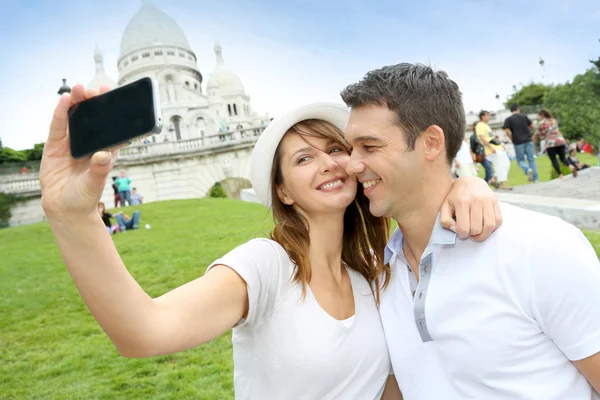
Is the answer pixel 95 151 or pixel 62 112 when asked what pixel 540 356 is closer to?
pixel 95 151

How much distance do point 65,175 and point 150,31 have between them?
78585mm

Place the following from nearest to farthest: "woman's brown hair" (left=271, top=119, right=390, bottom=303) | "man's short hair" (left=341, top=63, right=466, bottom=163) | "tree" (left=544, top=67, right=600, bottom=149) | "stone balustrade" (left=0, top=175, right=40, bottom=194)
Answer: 1. "man's short hair" (left=341, top=63, right=466, bottom=163)
2. "woman's brown hair" (left=271, top=119, right=390, bottom=303)
3. "stone balustrade" (left=0, top=175, right=40, bottom=194)
4. "tree" (left=544, top=67, right=600, bottom=149)

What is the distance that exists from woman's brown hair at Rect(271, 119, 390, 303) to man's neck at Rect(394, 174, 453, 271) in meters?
0.27

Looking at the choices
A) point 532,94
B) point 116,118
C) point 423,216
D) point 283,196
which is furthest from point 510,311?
point 532,94

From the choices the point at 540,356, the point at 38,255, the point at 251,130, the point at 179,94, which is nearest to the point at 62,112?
the point at 540,356

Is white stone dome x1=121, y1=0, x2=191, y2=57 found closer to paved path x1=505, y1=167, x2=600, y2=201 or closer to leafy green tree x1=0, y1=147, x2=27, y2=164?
leafy green tree x1=0, y1=147, x2=27, y2=164

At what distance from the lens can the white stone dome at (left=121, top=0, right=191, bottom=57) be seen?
7225 centimetres

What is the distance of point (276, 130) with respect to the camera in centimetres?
263

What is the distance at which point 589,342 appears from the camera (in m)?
1.81

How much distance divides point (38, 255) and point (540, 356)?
1175 centimetres

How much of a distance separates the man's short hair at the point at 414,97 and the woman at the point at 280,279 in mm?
338

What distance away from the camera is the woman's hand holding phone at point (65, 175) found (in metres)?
1.42

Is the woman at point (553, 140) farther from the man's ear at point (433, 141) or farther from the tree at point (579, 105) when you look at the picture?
the tree at point (579, 105)

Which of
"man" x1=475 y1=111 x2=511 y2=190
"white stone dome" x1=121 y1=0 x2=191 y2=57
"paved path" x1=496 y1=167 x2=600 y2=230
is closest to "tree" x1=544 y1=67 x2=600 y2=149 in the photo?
"paved path" x1=496 y1=167 x2=600 y2=230
